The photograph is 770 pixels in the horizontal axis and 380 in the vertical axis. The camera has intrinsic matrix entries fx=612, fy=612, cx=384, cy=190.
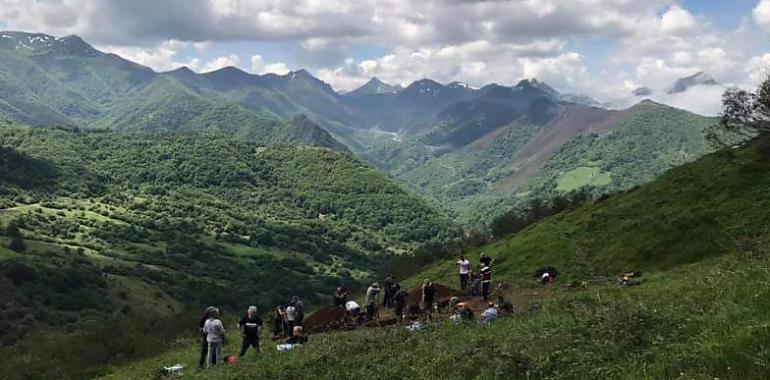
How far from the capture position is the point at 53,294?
450ft

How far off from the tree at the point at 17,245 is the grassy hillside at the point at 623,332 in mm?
151780

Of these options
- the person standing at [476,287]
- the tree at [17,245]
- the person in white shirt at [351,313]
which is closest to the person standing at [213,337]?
the person in white shirt at [351,313]

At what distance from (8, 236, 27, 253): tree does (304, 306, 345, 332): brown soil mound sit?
527 ft

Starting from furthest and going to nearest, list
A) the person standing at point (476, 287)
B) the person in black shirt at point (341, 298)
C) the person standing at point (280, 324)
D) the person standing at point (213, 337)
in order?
the person standing at point (476, 287) < the person in black shirt at point (341, 298) < the person standing at point (280, 324) < the person standing at point (213, 337)

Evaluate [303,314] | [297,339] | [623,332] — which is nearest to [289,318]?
[303,314]

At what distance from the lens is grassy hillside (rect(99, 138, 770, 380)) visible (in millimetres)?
10766

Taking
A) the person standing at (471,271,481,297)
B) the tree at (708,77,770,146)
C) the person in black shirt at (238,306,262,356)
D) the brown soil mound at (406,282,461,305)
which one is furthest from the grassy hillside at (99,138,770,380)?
the tree at (708,77,770,146)

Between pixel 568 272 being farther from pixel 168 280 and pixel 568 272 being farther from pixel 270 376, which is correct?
pixel 168 280

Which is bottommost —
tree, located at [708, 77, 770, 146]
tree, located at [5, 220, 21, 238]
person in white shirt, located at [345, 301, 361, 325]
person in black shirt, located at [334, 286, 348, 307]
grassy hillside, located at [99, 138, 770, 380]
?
person in white shirt, located at [345, 301, 361, 325]

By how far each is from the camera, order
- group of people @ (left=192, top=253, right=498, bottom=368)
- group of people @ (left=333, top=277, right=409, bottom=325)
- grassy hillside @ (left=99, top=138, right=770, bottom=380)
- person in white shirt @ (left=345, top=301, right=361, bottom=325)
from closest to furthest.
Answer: grassy hillside @ (left=99, top=138, right=770, bottom=380), group of people @ (left=192, top=253, right=498, bottom=368), group of people @ (left=333, top=277, right=409, bottom=325), person in white shirt @ (left=345, top=301, right=361, bottom=325)

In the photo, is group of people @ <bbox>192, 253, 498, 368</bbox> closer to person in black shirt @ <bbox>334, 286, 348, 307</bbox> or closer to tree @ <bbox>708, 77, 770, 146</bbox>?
person in black shirt @ <bbox>334, 286, 348, 307</bbox>

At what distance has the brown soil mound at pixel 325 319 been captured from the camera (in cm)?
3700

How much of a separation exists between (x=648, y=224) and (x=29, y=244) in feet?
592

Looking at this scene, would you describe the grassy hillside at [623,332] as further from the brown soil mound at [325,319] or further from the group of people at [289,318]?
the brown soil mound at [325,319]
